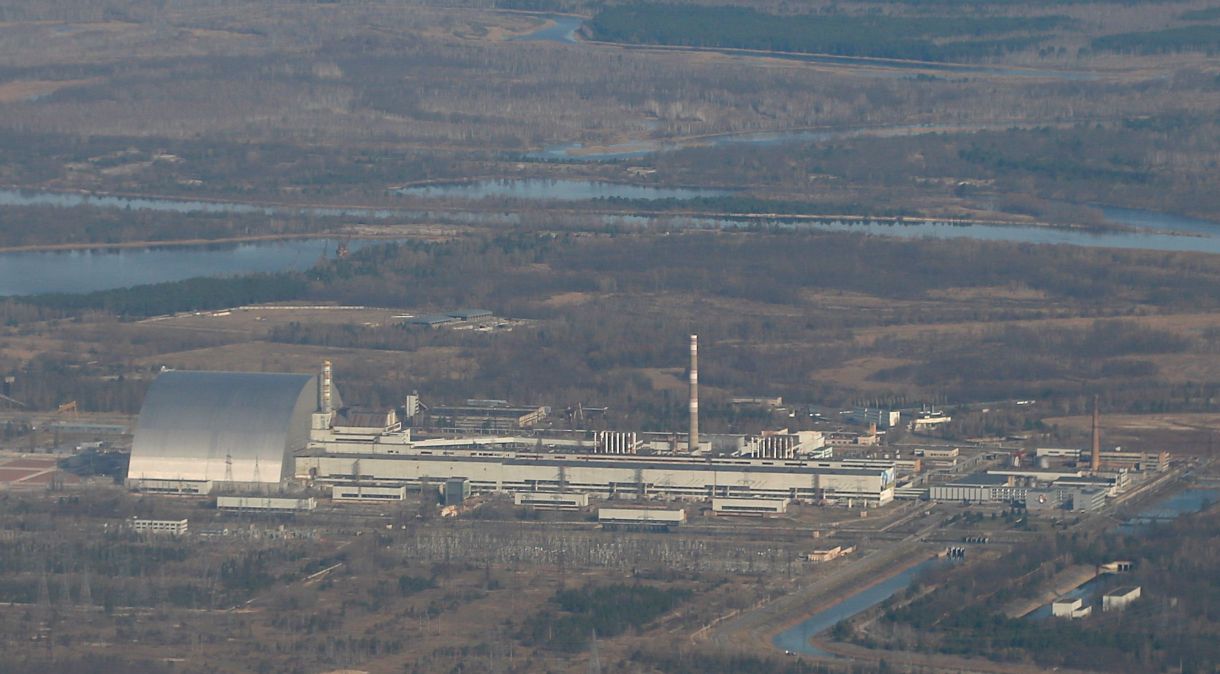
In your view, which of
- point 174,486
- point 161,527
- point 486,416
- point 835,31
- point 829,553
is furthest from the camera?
point 835,31

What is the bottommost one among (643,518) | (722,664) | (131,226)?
(722,664)

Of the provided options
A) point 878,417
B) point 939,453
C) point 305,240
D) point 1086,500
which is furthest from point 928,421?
point 305,240

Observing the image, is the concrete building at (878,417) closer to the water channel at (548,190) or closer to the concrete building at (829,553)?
the concrete building at (829,553)

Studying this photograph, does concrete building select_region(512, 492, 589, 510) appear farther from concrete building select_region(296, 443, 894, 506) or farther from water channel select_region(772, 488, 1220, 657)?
water channel select_region(772, 488, 1220, 657)

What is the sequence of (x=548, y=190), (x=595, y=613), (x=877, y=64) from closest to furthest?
(x=595, y=613) → (x=548, y=190) → (x=877, y=64)

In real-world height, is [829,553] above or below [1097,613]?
above

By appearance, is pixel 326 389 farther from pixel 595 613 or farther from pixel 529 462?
pixel 595 613

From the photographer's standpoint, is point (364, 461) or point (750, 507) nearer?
point (750, 507)
